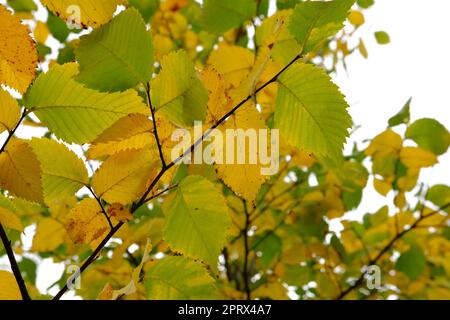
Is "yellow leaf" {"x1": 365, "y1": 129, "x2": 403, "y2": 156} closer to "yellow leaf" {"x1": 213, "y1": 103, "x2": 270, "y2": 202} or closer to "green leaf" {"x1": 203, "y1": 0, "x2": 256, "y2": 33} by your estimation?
"green leaf" {"x1": 203, "y1": 0, "x2": 256, "y2": 33}

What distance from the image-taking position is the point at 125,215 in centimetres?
44

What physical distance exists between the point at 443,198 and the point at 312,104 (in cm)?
86

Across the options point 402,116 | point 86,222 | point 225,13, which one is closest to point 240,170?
point 86,222

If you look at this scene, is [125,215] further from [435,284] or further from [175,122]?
[435,284]

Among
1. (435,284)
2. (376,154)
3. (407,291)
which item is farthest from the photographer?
(435,284)

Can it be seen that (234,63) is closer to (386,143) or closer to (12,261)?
(12,261)

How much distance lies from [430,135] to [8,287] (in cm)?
82

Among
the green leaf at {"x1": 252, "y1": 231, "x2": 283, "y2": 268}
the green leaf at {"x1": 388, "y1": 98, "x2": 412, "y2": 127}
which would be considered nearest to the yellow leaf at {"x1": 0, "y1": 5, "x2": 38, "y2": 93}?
the green leaf at {"x1": 388, "y1": 98, "x2": 412, "y2": 127}

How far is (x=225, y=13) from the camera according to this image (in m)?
0.71

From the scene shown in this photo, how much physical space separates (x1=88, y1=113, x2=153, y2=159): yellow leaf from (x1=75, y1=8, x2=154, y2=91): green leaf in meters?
0.03

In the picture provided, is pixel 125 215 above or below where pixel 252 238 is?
below

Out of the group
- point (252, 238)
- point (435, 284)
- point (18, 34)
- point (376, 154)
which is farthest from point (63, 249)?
point (435, 284)
